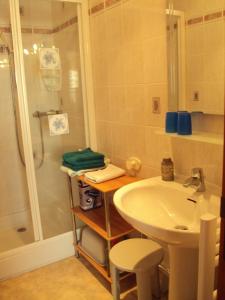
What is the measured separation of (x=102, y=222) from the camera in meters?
2.06

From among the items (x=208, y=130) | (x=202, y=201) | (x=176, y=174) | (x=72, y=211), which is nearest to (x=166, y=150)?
(x=176, y=174)

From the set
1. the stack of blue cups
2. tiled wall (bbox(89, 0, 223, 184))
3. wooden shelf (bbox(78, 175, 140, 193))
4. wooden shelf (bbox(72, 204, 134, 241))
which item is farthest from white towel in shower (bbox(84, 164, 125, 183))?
the stack of blue cups

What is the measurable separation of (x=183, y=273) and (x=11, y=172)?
199 centimetres

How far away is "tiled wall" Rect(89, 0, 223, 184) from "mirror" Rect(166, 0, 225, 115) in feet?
0.21

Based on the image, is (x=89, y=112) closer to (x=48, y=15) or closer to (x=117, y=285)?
(x=48, y=15)

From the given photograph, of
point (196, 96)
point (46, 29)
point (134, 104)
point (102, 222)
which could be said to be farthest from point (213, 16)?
point (102, 222)

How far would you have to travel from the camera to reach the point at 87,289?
2033 mm

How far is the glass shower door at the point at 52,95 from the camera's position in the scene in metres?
2.14

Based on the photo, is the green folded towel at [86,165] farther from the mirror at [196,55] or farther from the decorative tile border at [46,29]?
the decorative tile border at [46,29]

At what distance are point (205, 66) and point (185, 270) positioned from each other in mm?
983

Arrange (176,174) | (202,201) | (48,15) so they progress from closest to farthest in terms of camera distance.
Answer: (202,201)
(176,174)
(48,15)

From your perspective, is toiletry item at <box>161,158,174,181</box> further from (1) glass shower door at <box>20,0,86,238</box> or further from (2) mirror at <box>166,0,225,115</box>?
(1) glass shower door at <box>20,0,86,238</box>

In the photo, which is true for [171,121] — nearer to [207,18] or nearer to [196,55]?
[196,55]

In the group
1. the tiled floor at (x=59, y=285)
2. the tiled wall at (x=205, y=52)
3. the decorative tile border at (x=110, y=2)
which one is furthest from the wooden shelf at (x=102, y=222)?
the decorative tile border at (x=110, y=2)
